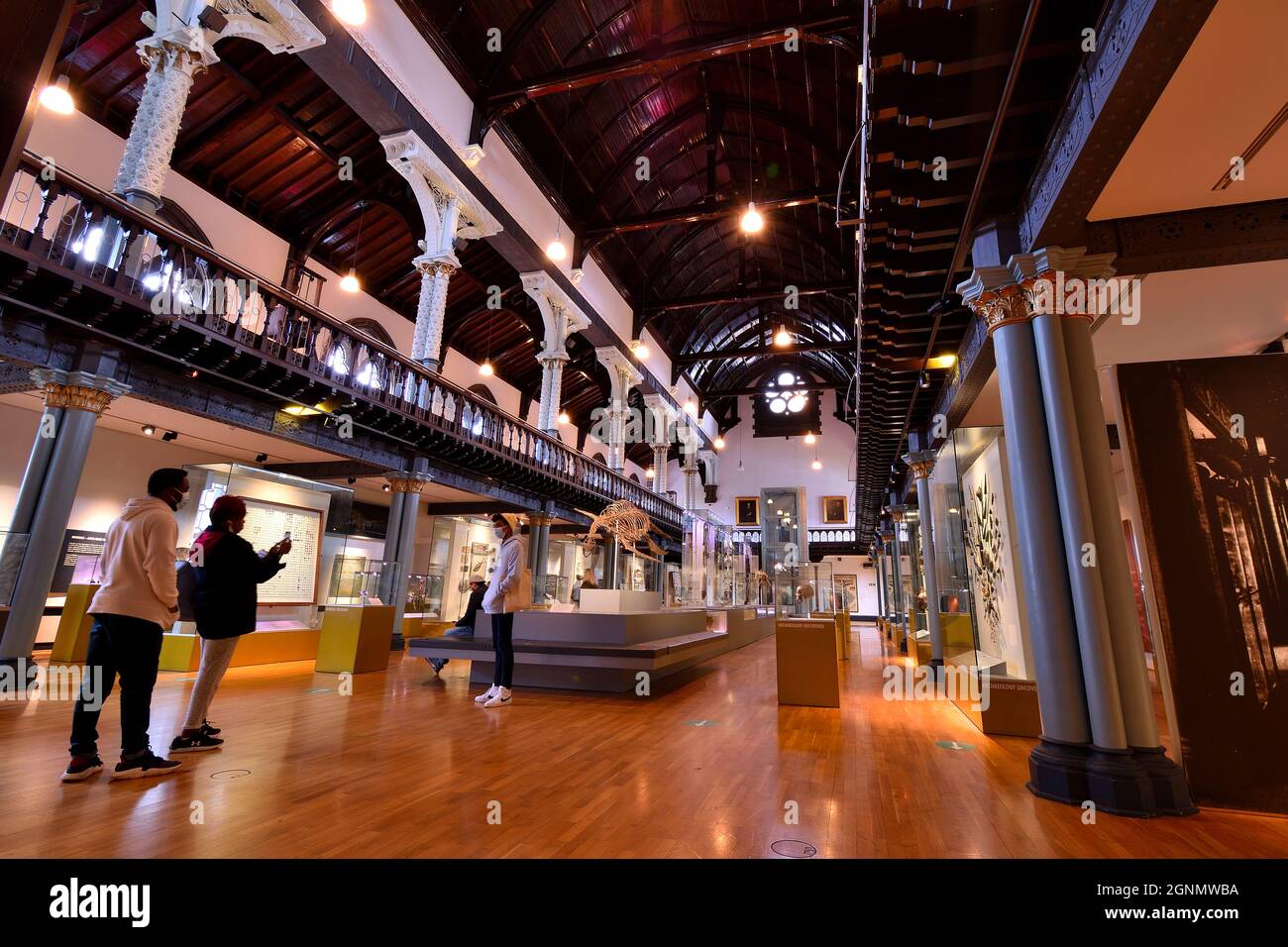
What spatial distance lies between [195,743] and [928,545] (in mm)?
9102

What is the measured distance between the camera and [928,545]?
894cm

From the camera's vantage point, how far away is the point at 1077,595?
3.46m

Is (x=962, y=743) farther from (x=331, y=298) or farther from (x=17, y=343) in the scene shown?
(x=331, y=298)

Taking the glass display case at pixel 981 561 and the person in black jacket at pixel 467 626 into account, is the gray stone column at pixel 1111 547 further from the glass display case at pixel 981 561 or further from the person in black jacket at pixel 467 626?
the person in black jacket at pixel 467 626

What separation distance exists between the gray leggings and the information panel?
20.6 ft

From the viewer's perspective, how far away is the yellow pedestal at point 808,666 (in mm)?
6008

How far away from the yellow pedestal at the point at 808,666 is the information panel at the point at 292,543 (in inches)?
312

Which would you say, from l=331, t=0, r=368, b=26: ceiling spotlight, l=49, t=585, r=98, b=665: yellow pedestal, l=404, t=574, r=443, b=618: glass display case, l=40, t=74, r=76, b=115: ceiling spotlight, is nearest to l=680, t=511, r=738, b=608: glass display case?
l=404, t=574, r=443, b=618: glass display case

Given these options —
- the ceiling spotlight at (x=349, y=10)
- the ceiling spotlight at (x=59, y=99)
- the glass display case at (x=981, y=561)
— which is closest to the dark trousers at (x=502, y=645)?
the glass display case at (x=981, y=561)

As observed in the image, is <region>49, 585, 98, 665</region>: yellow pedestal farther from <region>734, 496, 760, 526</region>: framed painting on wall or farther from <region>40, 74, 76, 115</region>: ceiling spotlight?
<region>734, 496, 760, 526</region>: framed painting on wall

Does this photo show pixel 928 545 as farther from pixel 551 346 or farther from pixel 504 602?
pixel 551 346
